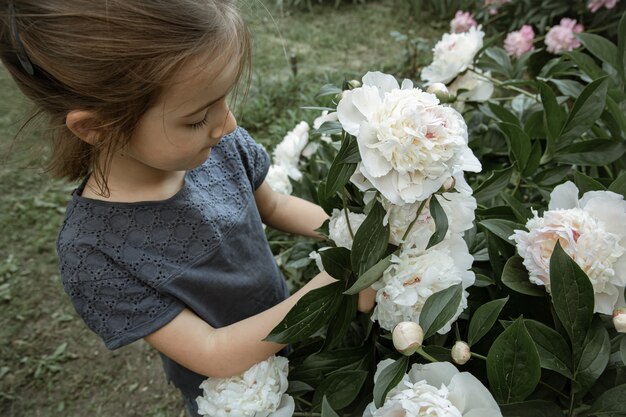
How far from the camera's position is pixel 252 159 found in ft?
3.76

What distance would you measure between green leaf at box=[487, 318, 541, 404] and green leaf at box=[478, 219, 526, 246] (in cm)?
20

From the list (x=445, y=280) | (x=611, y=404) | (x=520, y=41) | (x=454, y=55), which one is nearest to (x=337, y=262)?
(x=445, y=280)

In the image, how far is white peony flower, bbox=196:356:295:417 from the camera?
79cm

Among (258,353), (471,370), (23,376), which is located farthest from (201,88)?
(23,376)

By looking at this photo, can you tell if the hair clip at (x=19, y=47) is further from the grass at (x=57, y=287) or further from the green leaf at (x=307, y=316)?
the green leaf at (x=307, y=316)

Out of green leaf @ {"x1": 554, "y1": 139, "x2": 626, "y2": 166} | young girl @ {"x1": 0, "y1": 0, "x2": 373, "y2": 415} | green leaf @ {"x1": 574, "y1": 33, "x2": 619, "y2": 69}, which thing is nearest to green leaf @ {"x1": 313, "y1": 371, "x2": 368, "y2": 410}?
young girl @ {"x1": 0, "y1": 0, "x2": 373, "y2": 415}

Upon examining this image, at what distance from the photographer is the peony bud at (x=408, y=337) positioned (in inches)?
24.9

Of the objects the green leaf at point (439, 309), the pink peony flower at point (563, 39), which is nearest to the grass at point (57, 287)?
the green leaf at point (439, 309)

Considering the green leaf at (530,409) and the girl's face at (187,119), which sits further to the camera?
the girl's face at (187,119)

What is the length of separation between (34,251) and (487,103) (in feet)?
6.29

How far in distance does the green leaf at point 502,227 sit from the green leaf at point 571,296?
129mm

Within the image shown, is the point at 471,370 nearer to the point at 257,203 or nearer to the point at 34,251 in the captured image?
the point at 257,203

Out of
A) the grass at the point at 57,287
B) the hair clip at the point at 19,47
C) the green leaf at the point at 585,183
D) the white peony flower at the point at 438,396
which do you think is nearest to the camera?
the white peony flower at the point at 438,396

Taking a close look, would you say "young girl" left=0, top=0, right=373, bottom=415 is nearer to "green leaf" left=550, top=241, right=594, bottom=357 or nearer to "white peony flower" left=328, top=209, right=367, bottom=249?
"white peony flower" left=328, top=209, right=367, bottom=249
